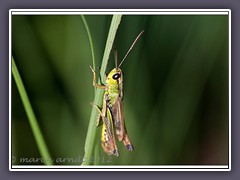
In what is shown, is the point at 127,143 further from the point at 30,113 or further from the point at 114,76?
the point at 30,113

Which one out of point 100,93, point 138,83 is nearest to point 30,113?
point 100,93

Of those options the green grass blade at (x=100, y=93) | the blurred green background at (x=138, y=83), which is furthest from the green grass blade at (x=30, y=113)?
the green grass blade at (x=100, y=93)

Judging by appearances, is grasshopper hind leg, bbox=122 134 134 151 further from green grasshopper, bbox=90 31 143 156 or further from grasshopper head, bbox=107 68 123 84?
grasshopper head, bbox=107 68 123 84

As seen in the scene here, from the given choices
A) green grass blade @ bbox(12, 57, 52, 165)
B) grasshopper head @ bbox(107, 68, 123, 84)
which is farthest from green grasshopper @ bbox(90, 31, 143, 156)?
green grass blade @ bbox(12, 57, 52, 165)
